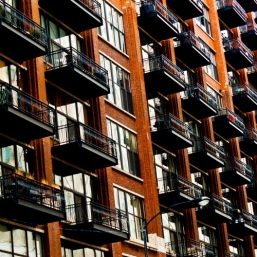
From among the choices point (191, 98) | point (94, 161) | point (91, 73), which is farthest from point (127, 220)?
point (191, 98)

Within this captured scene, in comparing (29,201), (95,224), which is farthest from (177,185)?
(29,201)

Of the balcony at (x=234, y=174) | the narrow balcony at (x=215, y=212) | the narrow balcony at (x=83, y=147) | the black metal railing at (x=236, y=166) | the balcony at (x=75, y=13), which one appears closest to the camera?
the narrow balcony at (x=83, y=147)

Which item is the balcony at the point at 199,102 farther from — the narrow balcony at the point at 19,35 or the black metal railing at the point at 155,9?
the narrow balcony at the point at 19,35

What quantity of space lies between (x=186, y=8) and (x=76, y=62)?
1775cm

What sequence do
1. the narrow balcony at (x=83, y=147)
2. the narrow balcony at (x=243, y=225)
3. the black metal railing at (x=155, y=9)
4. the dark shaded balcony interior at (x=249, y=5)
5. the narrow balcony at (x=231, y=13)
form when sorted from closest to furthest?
1. the narrow balcony at (x=83, y=147)
2. the black metal railing at (x=155, y=9)
3. the narrow balcony at (x=243, y=225)
4. the narrow balcony at (x=231, y=13)
5. the dark shaded balcony interior at (x=249, y=5)

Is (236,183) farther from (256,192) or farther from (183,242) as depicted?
(183,242)

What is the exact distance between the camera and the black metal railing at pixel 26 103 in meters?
33.7

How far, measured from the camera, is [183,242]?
4850 cm

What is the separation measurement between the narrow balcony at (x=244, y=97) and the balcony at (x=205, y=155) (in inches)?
331

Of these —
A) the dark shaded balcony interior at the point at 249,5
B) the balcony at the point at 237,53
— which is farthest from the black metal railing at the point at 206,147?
the dark shaded balcony interior at the point at 249,5

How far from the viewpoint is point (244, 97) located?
6291cm

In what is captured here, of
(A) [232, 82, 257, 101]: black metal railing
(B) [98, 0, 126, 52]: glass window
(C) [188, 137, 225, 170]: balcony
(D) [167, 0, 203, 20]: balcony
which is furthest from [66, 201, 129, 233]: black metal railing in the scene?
(A) [232, 82, 257, 101]: black metal railing

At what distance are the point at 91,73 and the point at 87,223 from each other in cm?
771

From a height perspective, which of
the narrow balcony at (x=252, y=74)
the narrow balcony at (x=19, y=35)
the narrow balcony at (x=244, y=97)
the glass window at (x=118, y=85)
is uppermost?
the narrow balcony at (x=252, y=74)
